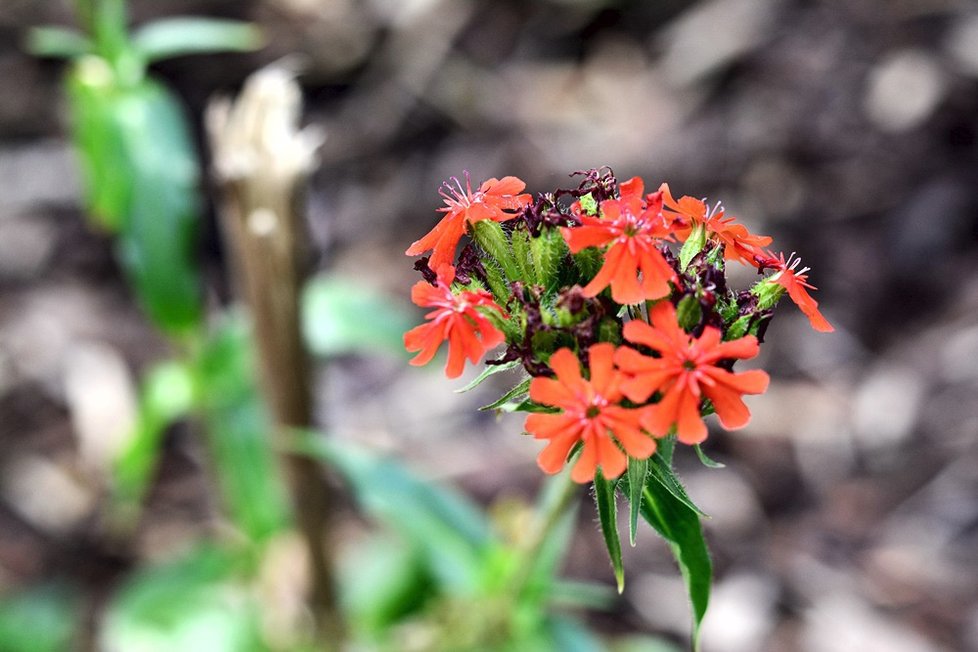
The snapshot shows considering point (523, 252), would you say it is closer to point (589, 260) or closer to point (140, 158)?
point (589, 260)

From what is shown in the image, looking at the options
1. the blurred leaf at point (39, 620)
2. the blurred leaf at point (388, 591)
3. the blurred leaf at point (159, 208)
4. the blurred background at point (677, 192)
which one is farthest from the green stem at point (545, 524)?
the blurred leaf at point (39, 620)

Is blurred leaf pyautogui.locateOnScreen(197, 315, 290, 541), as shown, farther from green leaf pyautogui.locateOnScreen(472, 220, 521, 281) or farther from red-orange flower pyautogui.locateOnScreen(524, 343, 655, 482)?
red-orange flower pyautogui.locateOnScreen(524, 343, 655, 482)

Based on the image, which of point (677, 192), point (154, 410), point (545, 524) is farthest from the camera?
point (677, 192)

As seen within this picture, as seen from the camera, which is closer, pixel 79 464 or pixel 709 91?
pixel 79 464

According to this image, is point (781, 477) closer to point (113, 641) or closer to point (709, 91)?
point (709, 91)

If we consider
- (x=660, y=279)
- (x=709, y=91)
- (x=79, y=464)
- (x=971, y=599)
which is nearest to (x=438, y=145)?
(x=709, y=91)

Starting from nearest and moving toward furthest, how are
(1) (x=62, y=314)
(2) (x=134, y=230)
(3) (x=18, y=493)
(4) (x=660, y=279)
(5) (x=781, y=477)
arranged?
1. (4) (x=660, y=279)
2. (2) (x=134, y=230)
3. (5) (x=781, y=477)
4. (3) (x=18, y=493)
5. (1) (x=62, y=314)

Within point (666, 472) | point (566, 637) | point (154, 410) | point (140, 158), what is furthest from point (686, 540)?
point (140, 158)
